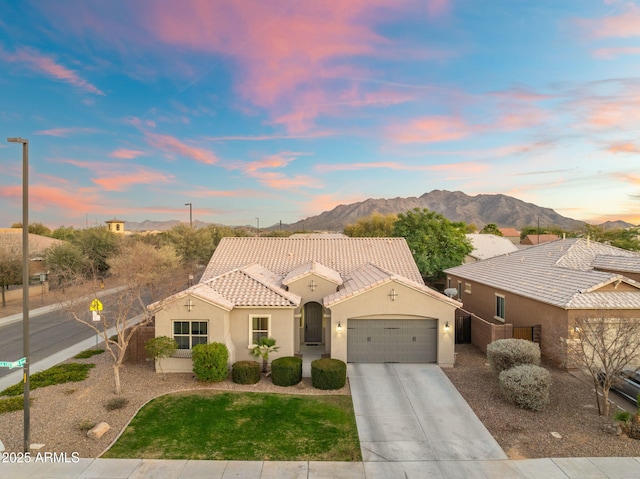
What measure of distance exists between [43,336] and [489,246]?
148 ft

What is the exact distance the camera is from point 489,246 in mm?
47844

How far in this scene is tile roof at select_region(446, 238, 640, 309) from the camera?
55.8 feet

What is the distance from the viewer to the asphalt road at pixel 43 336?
64.8ft

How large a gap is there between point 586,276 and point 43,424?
73.4 ft

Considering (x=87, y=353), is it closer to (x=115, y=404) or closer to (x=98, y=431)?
(x=115, y=404)

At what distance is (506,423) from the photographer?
12.0 m

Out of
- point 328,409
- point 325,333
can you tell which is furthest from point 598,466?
point 325,333

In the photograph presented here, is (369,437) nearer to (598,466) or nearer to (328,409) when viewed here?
(328,409)

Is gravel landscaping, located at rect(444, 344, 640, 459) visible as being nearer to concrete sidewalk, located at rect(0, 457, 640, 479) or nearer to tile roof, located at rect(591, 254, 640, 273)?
concrete sidewalk, located at rect(0, 457, 640, 479)

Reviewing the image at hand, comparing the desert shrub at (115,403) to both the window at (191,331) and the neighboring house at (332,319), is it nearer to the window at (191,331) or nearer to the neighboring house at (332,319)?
the neighboring house at (332,319)

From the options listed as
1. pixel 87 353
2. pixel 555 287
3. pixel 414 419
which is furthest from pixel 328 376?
pixel 87 353

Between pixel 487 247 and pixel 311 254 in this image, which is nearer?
pixel 311 254

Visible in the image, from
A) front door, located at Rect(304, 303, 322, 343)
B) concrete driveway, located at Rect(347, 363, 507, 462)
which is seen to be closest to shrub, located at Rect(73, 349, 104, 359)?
front door, located at Rect(304, 303, 322, 343)

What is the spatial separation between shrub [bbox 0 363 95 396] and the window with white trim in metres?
A: 21.2
